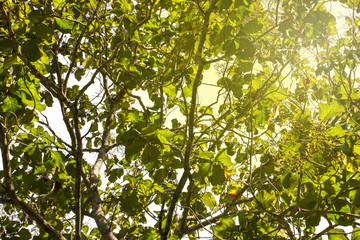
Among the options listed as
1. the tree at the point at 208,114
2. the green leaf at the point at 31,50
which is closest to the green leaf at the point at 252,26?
the tree at the point at 208,114

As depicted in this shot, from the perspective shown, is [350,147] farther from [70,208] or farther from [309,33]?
[70,208]

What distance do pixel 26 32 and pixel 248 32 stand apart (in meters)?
1.67

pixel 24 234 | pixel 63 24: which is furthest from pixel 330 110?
pixel 24 234

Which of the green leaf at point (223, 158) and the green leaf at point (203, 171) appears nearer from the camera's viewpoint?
the green leaf at point (223, 158)

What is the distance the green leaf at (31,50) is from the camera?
2127 millimetres

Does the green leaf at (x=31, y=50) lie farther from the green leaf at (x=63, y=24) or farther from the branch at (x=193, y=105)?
the branch at (x=193, y=105)

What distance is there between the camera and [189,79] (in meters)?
2.81

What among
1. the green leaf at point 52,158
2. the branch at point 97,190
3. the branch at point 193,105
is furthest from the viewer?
the branch at point 97,190

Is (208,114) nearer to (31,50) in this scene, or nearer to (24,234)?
(31,50)

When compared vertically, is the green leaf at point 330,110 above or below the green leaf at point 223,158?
above

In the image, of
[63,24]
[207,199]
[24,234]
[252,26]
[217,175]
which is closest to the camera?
[252,26]

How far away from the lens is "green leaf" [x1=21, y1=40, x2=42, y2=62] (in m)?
2.13

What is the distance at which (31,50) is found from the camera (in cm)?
214

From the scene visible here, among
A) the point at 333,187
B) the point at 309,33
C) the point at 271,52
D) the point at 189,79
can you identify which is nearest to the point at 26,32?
the point at 189,79
